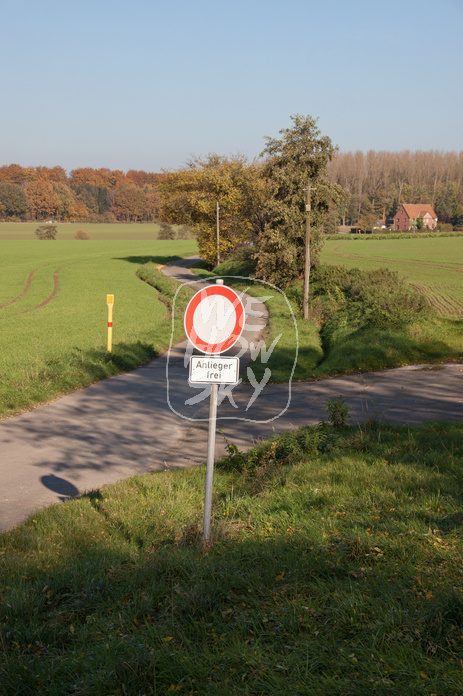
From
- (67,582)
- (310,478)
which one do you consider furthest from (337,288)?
(67,582)

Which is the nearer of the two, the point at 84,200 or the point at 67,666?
the point at 67,666

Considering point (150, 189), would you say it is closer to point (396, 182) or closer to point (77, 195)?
point (77, 195)

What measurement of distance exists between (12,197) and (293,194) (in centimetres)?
12749

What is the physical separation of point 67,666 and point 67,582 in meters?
1.24

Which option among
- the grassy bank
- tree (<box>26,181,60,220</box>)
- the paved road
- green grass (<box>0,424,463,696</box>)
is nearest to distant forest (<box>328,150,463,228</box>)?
tree (<box>26,181,60,220</box>)

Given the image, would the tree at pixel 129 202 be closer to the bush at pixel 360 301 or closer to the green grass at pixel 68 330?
the green grass at pixel 68 330

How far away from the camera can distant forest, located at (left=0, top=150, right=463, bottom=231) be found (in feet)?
494

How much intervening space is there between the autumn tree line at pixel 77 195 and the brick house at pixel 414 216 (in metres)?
60.5

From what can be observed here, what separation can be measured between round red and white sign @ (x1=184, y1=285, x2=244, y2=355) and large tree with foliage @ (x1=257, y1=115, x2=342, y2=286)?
3364cm

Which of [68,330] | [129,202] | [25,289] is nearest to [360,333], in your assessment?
[68,330]

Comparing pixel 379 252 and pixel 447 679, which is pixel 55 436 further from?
pixel 379 252

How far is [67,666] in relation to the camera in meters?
3.48

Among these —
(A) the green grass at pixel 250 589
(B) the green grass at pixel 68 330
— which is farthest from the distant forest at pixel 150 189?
(A) the green grass at pixel 250 589

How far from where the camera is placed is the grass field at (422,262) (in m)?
36.8
